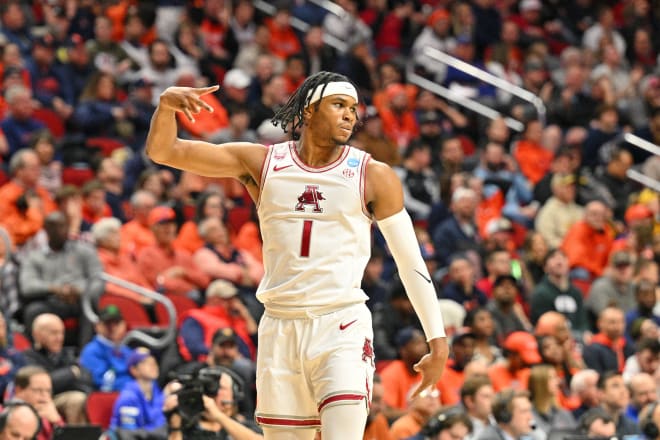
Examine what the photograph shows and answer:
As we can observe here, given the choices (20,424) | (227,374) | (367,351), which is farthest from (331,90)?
(20,424)

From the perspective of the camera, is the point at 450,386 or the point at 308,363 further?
the point at 450,386

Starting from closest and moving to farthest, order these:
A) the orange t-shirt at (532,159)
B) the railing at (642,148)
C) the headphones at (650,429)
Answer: the headphones at (650,429), the railing at (642,148), the orange t-shirt at (532,159)

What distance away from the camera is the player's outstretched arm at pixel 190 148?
5434 millimetres

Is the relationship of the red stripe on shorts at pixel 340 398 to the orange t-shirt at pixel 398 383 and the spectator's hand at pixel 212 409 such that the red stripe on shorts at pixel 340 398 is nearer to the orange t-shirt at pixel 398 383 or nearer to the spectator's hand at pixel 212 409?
the spectator's hand at pixel 212 409

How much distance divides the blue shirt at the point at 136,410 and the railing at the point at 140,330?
879 millimetres

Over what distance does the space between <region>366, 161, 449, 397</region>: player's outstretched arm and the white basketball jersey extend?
6cm

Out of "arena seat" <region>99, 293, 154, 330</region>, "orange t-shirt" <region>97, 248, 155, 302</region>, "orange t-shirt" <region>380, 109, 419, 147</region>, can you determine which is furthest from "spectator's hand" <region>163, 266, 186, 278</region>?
"orange t-shirt" <region>380, 109, 419, 147</region>

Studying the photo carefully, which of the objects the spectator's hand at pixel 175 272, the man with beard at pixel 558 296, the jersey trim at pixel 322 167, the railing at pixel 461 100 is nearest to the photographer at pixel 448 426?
the spectator's hand at pixel 175 272

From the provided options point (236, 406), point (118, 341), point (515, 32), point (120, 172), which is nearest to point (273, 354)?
point (236, 406)

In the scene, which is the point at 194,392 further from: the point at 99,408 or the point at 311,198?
the point at 311,198

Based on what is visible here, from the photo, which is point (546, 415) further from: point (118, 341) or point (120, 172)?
point (120, 172)

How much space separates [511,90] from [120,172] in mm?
5856

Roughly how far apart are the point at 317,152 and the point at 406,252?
54 cm

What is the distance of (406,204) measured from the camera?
46.1 ft
